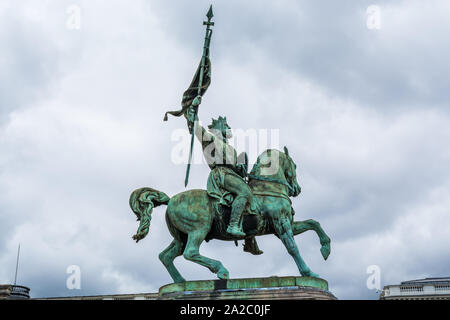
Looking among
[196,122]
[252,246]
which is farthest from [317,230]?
[196,122]

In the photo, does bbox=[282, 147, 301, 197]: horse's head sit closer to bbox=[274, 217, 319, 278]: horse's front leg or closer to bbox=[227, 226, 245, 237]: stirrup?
bbox=[274, 217, 319, 278]: horse's front leg

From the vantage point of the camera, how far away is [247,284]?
16.5 m

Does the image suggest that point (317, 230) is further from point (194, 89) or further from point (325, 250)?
point (194, 89)

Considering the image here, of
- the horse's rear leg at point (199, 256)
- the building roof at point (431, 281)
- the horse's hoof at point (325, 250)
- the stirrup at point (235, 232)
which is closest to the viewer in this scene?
the horse's rear leg at point (199, 256)

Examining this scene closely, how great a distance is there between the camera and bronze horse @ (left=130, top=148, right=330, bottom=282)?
56.4 ft

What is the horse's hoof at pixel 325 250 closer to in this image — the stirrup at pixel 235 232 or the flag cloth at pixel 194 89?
the stirrup at pixel 235 232

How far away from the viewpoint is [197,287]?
16812mm

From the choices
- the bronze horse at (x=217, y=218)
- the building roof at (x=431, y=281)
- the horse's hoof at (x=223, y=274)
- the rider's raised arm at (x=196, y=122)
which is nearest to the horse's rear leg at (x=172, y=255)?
the bronze horse at (x=217, y=218)

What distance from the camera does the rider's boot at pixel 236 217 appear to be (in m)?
17.0

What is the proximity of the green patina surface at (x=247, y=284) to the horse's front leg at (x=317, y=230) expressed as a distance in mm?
1162

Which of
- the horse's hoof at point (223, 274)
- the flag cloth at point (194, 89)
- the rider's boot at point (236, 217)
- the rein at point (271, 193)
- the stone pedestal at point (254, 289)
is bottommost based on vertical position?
the stone pedestal at point (254, 289)

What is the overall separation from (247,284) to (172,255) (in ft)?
8.52
